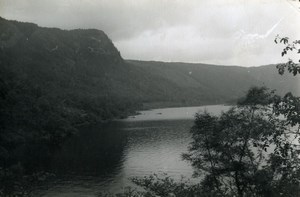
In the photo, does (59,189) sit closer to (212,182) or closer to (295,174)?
(212,182)

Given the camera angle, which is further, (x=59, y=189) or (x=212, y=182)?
(x=59, y=189)

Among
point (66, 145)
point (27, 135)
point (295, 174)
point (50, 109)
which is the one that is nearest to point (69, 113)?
point (50, 109)

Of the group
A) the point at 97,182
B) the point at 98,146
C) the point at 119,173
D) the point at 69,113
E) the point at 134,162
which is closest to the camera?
the point at 97,182

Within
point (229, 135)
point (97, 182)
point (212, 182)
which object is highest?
point (229, 135)

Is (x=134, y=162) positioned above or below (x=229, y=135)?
below

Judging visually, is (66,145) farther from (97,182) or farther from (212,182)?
(212,182)

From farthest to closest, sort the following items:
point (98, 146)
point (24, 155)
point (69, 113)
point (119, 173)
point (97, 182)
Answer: point (69, 113), point (98, 146), point (24, 155), point (119, 173), point (97, 182)
